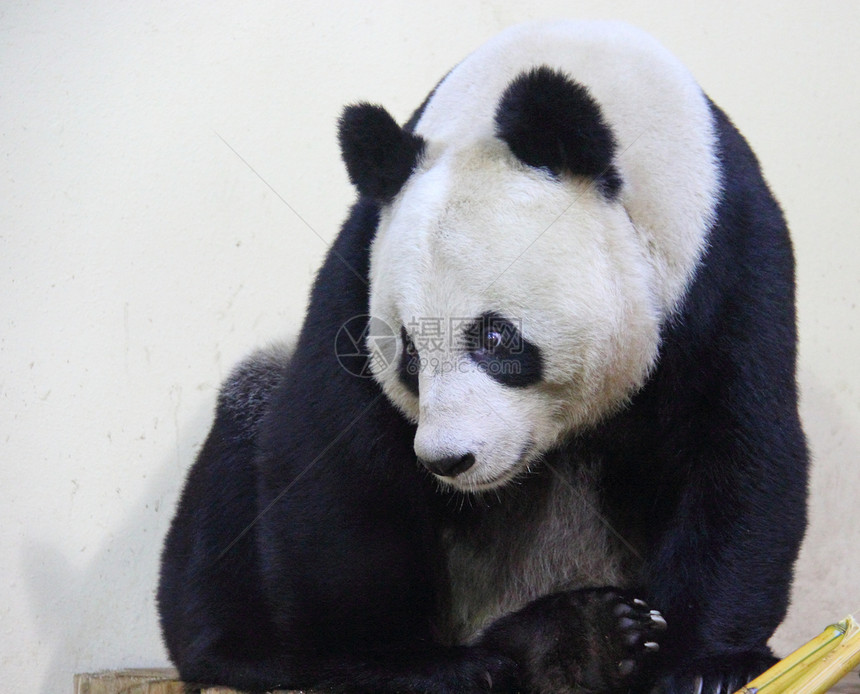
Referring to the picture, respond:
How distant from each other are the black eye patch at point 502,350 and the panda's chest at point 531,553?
0.52m

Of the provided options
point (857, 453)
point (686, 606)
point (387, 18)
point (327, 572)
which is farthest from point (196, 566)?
point (857, 453)

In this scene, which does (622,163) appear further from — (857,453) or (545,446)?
(857,453)

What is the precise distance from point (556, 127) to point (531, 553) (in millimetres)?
1156

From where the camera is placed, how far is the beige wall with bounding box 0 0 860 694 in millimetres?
3236

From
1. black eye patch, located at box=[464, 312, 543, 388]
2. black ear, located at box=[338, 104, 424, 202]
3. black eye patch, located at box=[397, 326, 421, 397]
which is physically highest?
black ear, located at box=[338, 104, 424, 202]

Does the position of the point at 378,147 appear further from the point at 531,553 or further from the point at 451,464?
the point at 531,553

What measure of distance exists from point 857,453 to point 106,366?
2.65 metres

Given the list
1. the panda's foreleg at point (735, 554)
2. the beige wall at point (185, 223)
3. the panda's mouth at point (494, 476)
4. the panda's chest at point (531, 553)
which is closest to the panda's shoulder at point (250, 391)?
the beige wall at point (185, 223)

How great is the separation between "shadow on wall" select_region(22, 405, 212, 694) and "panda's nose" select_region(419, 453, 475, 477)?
66.3 inches

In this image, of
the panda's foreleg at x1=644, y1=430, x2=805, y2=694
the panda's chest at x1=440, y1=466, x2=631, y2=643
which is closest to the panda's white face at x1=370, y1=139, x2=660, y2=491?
the panda's foreleg at x1=644, y1=430, x2=805, y2=694

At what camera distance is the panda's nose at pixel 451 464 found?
186 cm

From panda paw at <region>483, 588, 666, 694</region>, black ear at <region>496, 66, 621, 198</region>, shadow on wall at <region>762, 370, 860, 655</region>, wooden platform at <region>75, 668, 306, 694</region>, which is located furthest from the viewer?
shadow on wall at <region>762, 370, 860, 655</region>

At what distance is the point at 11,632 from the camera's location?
125 inches

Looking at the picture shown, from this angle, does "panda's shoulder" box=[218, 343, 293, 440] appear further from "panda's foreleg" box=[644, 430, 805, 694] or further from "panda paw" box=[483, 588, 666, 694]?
"panda's foreleg" box=[644, 430, 805, 694]
